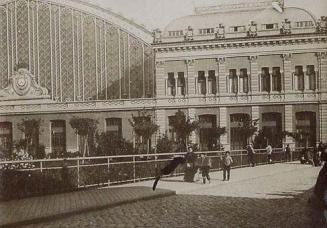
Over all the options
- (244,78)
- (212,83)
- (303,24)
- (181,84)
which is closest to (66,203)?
(244,78)

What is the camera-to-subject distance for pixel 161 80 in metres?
19.8

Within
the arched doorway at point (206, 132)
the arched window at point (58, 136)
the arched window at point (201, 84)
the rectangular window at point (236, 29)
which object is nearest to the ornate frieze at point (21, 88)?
the arched window at point (58, 136)

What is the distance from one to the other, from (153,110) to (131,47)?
572 centimetres

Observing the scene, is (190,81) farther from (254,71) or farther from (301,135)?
(301,135)

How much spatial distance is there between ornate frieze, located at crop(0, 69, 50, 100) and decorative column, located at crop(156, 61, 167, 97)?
13.4ft

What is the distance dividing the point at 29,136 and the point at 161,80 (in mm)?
7126

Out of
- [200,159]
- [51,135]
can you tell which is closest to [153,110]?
[51,135]

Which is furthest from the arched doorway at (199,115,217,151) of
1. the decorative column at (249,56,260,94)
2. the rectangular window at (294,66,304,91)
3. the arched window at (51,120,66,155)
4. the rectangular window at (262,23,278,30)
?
the arched window at (51,120,66,155)

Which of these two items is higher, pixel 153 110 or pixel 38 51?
pixel 38 51

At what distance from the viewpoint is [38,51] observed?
773 inches

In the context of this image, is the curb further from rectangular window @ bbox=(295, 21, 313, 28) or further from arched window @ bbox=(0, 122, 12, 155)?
rectangular window @ bbox=(295, 21, 313, 28)

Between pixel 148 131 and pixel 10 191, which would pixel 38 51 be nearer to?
pixel 148 131

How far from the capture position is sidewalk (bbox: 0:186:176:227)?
8212 millimetres

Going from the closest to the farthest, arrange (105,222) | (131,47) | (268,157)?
(105,222)
(268,157)
(131,47)
